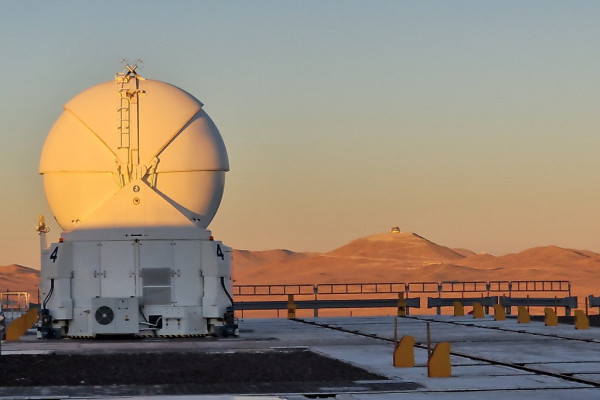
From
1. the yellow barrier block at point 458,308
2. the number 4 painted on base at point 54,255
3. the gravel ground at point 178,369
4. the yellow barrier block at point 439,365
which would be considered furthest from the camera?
the yellow barrier block at point 458,308

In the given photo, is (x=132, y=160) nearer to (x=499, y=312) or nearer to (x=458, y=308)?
(x=499, y=312)

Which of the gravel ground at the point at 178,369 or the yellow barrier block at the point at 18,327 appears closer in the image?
the gravel ground at the point at 178,369

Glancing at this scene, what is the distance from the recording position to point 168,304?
3247 centimetres

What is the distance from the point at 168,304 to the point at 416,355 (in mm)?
8945

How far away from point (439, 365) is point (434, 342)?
9335mm

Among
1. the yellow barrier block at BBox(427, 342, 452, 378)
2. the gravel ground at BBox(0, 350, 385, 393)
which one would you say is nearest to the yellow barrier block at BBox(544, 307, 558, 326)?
the gravel ground at BBox(0, 350, 385, 393)

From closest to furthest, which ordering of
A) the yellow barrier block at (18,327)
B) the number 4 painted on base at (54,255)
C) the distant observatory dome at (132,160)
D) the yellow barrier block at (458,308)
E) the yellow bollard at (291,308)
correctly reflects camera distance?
1. the number 4 painted on base at (54,255)
2. the yellow barrier block at (18,327)
3. the distant observatory dome at (132,160)
4. the yellow bollard at (291,308)
5. the yellow barrier block at (458,308)

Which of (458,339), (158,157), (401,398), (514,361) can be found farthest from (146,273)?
(401,398)

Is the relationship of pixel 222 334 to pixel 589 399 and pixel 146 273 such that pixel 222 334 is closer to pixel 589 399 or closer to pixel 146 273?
pixel 146 273

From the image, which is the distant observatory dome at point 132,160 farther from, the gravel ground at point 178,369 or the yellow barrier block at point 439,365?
the yellow barrier block at point 439,365

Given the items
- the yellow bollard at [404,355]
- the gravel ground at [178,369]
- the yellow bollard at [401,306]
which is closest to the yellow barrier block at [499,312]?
the yellow bollard at [401,306]

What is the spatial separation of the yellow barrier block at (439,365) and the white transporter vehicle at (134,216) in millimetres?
12592

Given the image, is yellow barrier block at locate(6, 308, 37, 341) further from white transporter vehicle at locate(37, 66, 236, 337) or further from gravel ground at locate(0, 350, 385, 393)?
gravel ground at locate(0, 350, 385, 393)

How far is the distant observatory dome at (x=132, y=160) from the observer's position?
33.2m
